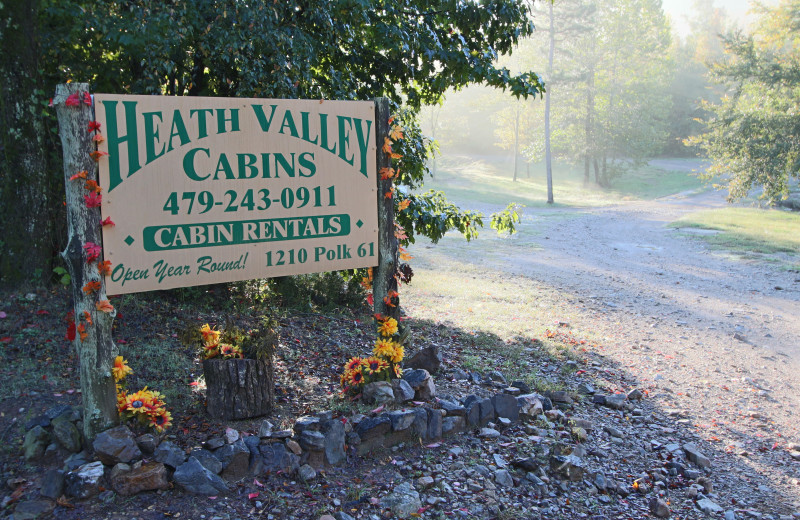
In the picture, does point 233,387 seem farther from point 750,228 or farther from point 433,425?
point 750,228

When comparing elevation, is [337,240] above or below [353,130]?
below

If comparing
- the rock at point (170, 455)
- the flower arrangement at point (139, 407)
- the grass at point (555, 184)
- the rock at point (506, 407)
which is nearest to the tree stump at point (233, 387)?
the flower arrangement at point (139, 407)

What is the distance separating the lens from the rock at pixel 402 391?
4445 millimetres

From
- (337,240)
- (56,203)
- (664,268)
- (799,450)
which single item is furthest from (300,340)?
(664,268)

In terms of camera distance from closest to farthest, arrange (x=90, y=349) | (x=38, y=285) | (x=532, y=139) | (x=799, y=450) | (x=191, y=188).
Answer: (x=90, y=349), (x=191, y=188), (x=799, y=450), (x=38, y=285), (x=532, y=139)

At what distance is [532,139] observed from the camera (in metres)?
40.6

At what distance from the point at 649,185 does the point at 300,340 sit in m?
36.0

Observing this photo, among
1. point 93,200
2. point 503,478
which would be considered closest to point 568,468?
point 503,478

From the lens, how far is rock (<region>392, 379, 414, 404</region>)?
14.6 feet

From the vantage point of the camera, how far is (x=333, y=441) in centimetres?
384

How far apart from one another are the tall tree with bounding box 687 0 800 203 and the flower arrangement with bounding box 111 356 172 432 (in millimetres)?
18385

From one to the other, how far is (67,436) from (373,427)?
1.87 m

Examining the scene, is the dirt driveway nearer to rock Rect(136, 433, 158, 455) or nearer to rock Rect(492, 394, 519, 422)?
rock Rect(492, 394, 519, 422)

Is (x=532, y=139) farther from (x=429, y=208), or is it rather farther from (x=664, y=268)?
(x=429, y=208)
